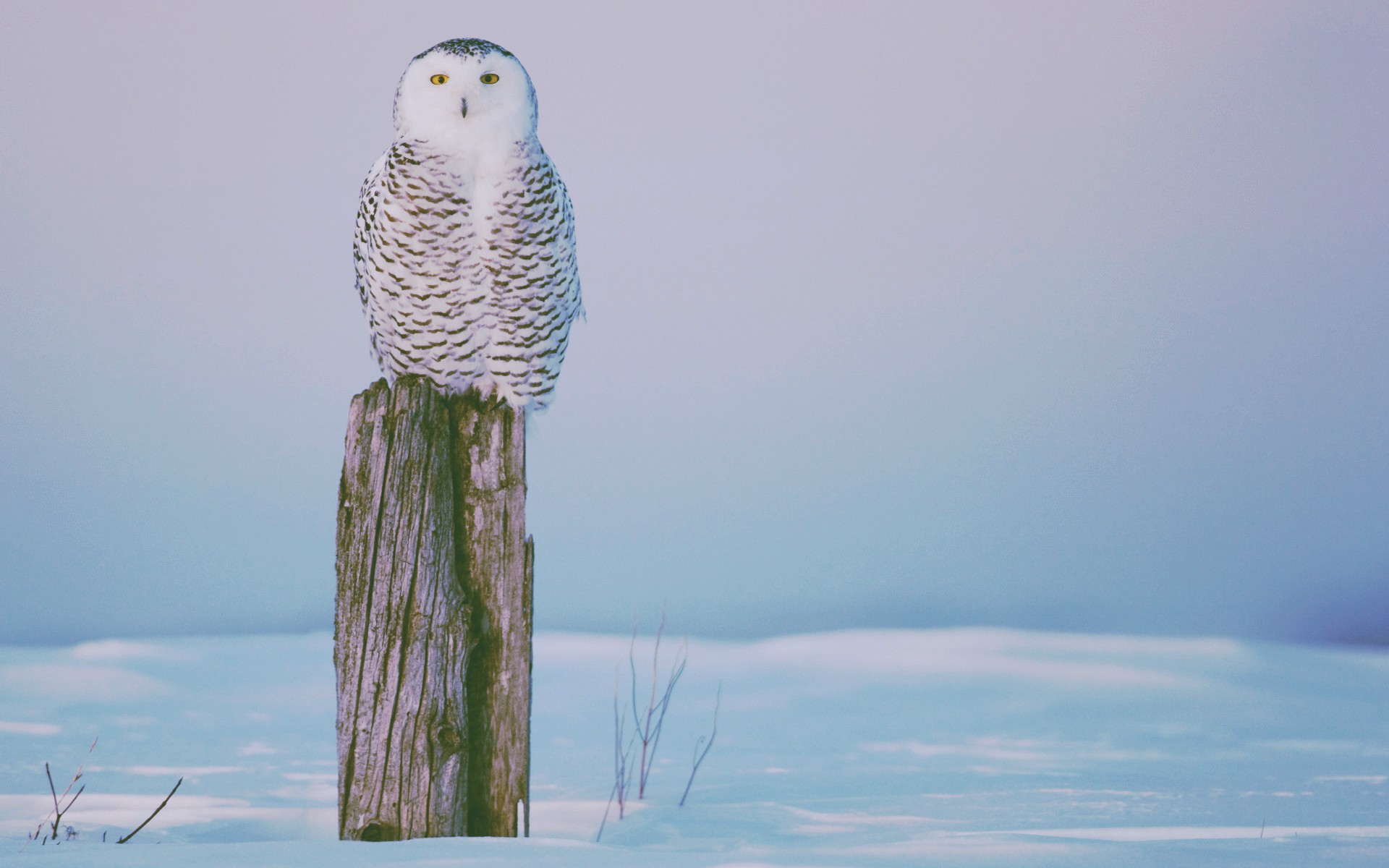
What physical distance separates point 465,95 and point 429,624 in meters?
1.60

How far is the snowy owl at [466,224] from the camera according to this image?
11.5ft

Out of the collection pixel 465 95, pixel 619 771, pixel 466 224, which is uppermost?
pixel 465 95

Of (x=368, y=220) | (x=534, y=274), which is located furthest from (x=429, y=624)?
(x=368, y=220)

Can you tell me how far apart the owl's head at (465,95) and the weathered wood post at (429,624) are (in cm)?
82

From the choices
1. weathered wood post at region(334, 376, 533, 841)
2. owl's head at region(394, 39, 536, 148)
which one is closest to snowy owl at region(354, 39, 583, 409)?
owl's head at region(394, 39, 536, 148)

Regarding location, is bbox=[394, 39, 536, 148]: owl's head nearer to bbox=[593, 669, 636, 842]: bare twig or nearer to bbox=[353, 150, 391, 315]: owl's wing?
bbox=[353, 150, 391, 315]: owl's wing

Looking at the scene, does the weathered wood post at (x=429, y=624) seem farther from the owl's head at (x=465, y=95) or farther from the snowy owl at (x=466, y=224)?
the owl's head at (x=465, y=95)

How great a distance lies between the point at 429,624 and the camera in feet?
10.2

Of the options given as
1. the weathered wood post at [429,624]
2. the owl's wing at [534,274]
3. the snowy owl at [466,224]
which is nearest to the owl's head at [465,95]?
the snowy owl at [466,224]

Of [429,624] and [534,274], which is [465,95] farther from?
[429,624]

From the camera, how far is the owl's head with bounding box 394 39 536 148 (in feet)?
11.4

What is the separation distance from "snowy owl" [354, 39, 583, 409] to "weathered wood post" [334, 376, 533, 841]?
0.51 m

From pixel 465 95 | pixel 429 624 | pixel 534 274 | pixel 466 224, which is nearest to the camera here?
pixel 429 624

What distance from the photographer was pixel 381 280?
12.3ft
